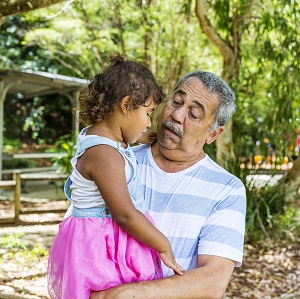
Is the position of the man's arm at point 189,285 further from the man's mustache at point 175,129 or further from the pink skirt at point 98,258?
the man's mustache at point 175,129

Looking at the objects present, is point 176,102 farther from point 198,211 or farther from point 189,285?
point 189,285

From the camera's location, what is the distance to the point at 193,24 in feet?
38.0

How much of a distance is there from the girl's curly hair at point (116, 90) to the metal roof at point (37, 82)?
9181 millimetres

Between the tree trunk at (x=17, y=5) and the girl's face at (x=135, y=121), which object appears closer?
the girl's face at (x=135, y=121)

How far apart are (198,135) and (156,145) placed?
0.22m

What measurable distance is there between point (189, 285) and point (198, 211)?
14.4 inches

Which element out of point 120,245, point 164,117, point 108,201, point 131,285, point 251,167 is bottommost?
point 251,167

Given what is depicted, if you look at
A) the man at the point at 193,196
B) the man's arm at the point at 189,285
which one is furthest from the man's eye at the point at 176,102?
→ the man's arm at the point at 189,285

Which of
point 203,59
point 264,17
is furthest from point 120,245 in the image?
point 203,59

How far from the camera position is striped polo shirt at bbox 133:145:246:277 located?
7.43ft

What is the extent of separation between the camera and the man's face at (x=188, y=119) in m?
2.59

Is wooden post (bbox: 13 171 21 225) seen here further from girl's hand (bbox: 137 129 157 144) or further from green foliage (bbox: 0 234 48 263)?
girl's hand (bbox: 137 129 157 144)

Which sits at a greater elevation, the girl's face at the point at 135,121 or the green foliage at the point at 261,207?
the girl's face at the point at 135,121

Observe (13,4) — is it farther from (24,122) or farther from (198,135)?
(24,122)
